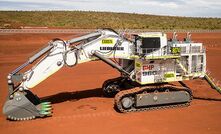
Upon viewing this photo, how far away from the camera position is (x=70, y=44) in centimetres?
1407

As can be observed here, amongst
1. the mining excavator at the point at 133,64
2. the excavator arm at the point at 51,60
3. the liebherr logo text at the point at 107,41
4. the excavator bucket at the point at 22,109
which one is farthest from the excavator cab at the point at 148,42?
the excavator bucket at the point at 22,109

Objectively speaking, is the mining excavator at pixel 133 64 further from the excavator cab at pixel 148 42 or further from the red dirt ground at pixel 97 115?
the red dirt ground at pixel 97 115

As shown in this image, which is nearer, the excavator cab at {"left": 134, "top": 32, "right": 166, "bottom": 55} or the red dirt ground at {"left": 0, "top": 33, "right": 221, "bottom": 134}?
the red dirt ground at {"left": 0, "top": 33, "right": 221, "bottom": 134}

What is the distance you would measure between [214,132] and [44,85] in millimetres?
11097

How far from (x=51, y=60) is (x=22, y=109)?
2.25 metres

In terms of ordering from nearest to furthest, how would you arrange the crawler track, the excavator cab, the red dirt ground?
the red dirt ground
the crawler track
the excavator cab

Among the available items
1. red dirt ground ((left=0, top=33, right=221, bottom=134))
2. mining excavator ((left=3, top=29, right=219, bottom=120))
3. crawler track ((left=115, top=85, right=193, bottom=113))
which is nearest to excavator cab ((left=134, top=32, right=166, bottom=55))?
mining excavator ((left=3, top=29, right=219, bottom=120))

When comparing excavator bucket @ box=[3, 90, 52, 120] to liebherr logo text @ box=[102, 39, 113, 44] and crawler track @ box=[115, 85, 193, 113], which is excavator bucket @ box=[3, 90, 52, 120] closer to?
crawler track @ box=[115, 85, 193, 113]

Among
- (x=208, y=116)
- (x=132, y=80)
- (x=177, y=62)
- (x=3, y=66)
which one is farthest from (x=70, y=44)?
(x=3, y=66)

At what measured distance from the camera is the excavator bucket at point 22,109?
1308 cm

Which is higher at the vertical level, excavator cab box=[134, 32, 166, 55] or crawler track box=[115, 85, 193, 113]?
excavator cab box=[134, 32, 166, 55]

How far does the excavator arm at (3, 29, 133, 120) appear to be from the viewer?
43.2 ft

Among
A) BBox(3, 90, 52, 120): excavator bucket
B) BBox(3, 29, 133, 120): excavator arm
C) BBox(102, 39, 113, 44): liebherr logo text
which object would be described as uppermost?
BBox(102, 39, 113, 44): liebherr logo text

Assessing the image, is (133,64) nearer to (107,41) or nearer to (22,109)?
(107,41)
